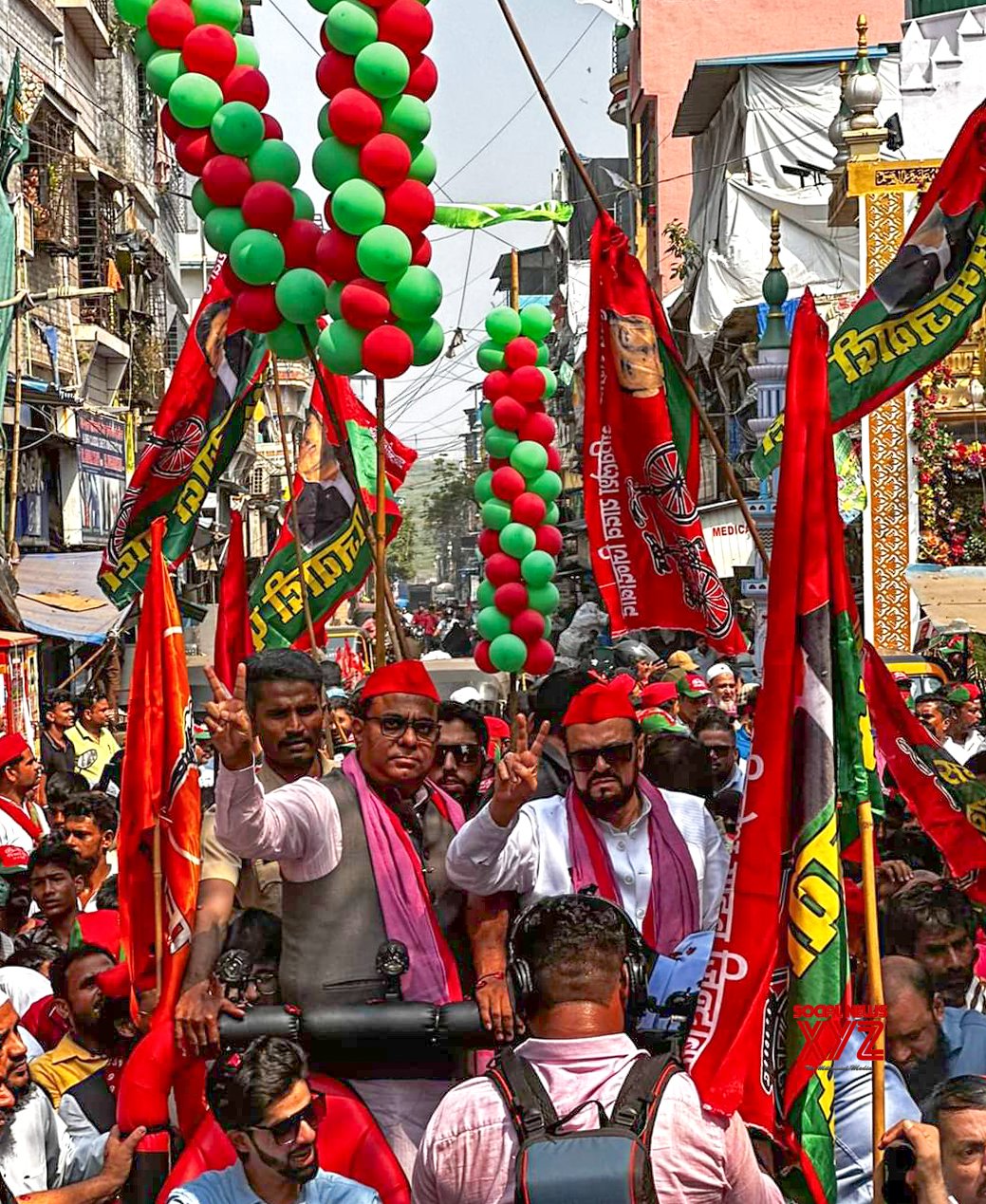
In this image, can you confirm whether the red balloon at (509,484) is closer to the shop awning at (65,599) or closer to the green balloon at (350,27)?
the green balloon at (350,27)

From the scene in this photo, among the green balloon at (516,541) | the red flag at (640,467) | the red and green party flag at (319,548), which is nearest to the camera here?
the red flag at (640,467)

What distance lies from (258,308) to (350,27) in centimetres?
113

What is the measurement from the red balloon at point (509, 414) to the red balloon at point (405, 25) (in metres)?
4.96

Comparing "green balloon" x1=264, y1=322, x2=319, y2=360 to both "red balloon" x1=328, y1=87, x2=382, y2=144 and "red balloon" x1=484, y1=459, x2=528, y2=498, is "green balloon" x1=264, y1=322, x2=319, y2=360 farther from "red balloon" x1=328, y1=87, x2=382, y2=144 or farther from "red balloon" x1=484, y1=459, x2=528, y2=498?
"red balloon" x1=484, y1=459, x2=528, y2=498

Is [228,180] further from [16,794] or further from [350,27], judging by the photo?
[16,794]

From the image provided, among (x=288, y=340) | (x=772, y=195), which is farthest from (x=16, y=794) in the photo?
(x=772, y=195)

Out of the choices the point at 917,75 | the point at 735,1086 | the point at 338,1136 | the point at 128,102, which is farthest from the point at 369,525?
the point at 128,102

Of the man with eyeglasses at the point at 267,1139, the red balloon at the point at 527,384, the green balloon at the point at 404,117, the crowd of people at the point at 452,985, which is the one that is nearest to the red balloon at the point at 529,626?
the red balloon at the point at 527,384

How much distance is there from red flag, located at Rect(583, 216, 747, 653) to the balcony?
20.0 m

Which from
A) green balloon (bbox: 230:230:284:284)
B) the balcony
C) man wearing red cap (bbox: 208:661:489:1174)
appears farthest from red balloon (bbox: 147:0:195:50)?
the balcony

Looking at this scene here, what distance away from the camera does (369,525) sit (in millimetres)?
7027

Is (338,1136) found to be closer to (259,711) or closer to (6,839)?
(259,711)

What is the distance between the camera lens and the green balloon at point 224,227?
23.6 feet

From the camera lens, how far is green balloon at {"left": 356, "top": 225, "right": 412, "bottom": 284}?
6910mm
